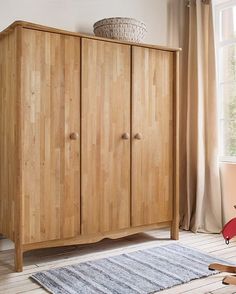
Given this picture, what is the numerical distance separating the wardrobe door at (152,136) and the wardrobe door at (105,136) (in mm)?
80

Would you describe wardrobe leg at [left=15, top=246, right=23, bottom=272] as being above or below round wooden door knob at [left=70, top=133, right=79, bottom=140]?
below

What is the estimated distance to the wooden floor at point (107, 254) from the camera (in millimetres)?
2340

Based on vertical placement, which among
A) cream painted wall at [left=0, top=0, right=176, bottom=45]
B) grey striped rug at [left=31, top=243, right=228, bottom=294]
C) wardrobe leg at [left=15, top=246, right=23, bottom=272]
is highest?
cream painted wall at [left=0, top=0, right=176, bottom=45]

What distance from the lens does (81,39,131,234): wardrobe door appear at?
2.93 m

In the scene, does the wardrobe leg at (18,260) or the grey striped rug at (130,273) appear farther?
the wardrobe leg at (18,260)

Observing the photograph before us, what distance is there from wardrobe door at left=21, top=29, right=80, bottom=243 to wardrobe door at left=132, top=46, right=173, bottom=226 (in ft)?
1.74

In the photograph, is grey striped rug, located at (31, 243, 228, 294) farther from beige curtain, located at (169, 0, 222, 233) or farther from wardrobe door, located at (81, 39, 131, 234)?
beige curtain, located at (169, 0, 222, 233)

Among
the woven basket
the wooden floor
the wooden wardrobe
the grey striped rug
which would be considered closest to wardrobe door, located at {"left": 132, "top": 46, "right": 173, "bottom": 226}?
the wooden wardrobe

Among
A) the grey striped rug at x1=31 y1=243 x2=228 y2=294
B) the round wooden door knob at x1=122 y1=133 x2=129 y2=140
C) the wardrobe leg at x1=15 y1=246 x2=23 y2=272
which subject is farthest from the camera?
the round wooden door knob at x1=122 y1=133 x2=129 y2=140

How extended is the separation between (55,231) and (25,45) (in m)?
A: 1.34

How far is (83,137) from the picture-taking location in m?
2.92

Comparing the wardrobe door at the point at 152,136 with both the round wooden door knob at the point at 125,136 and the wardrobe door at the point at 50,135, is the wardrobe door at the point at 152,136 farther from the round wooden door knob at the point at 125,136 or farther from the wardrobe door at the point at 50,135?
the wardrobe door at the point at 50,135

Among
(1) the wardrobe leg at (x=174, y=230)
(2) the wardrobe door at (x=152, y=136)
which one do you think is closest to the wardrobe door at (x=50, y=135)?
(2) the wardrobe door at (x=152, y=136)

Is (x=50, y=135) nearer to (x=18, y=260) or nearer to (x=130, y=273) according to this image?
(x=18, y=260)
